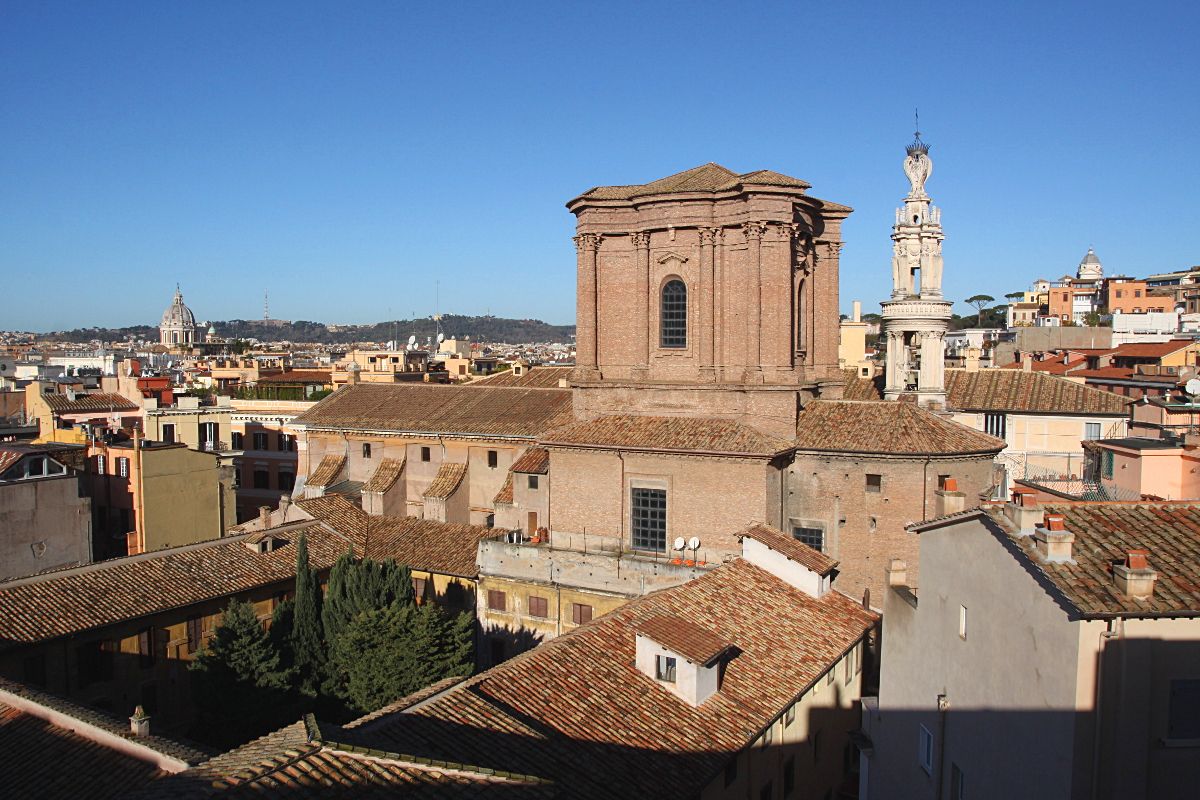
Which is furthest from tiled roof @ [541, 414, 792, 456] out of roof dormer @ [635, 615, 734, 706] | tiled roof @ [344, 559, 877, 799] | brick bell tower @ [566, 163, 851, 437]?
roof dormer @ [635, 615, 734, 706]

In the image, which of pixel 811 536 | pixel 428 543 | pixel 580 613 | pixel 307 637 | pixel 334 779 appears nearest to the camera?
pixel 334 779

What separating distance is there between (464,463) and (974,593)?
23.9 metres

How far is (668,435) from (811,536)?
4.72m

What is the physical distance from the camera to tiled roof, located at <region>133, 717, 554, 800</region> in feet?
30.5

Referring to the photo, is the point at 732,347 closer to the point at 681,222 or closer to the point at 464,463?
the point at 681,222

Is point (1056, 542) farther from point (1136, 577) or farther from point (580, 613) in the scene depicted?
point (580, 613)

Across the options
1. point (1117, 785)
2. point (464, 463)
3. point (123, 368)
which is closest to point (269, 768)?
point (1117, 785)

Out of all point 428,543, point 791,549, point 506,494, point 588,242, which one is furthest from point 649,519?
point 588,242

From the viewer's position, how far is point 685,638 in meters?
15.9

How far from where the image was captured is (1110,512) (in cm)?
1234

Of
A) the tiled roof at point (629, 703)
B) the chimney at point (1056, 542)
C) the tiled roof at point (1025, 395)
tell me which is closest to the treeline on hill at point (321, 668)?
the tiled roof at point (629, 703)

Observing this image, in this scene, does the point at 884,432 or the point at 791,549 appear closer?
the point at 791,549

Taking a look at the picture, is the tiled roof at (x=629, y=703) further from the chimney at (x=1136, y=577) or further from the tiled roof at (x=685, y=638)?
the chimney at (x=1136, y=577)

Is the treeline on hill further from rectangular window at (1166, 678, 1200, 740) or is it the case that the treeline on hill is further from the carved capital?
rectangular window at (1166, 678, 1200, 740)
